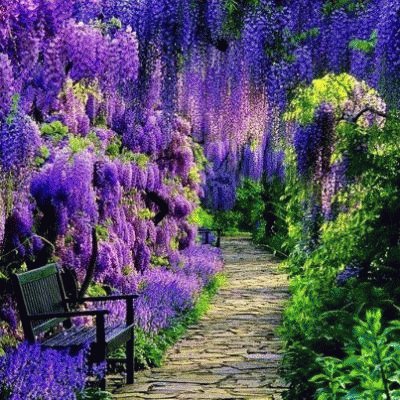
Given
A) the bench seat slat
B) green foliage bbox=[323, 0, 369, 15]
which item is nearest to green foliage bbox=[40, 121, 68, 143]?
the bench seat slat

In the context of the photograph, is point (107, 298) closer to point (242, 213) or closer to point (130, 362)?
point (130, 362)

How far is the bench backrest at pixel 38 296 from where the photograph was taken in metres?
6.48

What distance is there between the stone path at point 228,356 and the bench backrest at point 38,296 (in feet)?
2.78

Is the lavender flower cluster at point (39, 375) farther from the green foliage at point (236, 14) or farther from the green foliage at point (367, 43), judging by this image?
the green foliage at point (367, 43)

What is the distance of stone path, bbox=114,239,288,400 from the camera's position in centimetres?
716

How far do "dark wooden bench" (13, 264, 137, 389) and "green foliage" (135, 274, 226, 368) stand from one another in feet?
2.11

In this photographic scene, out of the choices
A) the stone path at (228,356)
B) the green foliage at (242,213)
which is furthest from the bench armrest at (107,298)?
the green foliage at (242,213)

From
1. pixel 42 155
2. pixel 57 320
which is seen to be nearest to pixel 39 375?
pixel 57 320

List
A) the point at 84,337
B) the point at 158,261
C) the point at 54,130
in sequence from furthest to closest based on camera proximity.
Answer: the point at 158,261
the point at 54,130
the point at 84,337

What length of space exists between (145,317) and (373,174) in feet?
10.9

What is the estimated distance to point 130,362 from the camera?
7.49 m

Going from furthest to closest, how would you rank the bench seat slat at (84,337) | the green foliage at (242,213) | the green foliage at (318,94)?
the green foliage at (242,213) → the bench seat slat at (84,337) → the green foliage at (318,94)

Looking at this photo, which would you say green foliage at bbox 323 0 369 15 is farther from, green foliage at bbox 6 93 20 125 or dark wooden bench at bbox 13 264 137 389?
dark wooden bench at bbox 13 264 137 389

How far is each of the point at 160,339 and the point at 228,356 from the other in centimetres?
71
